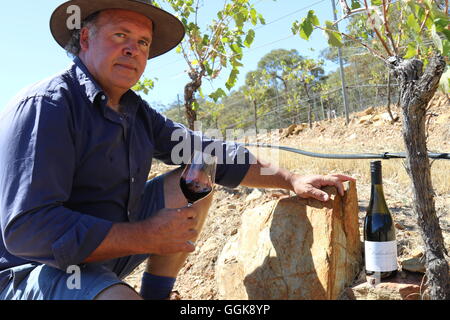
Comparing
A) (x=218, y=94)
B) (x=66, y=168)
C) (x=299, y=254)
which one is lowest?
(x=299, y=254)

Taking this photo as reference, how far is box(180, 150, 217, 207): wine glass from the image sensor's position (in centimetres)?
169

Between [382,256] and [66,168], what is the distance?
1.34 metres

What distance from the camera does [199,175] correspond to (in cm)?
169

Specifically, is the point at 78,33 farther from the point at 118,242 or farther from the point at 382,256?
the point at 382,256

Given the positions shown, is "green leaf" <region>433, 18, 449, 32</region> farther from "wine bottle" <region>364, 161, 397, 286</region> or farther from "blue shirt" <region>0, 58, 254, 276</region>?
"blue shirt" <region>0, 58, 254, 276</region>

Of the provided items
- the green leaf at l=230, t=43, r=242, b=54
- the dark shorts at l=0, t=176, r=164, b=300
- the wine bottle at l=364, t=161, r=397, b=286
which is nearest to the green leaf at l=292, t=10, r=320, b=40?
the wine bottle at l=364, t=161, r=397, b=286

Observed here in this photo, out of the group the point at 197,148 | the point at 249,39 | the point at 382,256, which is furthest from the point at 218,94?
the point at 382,256

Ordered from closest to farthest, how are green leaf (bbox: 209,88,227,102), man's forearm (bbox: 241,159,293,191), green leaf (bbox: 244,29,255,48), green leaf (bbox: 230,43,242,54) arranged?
1. man's forearm (bbox: 241,159,293,191)
2. green leaf (bbox: 244,29,255,48)
3. green leaf (bbox: 230,43,242,54)
4. green leaf (bbox: 209,88,227,102)

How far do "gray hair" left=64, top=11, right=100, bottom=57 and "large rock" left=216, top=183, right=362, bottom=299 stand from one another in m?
1.28

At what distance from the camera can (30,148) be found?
4.69ft

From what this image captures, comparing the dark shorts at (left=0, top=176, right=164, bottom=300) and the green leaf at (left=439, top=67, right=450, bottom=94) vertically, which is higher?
the green leaf at (left=439, top=67, right=450, bottom=94)

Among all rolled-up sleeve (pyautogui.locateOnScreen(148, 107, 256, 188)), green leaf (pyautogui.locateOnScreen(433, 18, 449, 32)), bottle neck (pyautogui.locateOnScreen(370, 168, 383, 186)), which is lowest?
bottle neck (pyautogui.locateOnScreen(370, 168, 383, 186))

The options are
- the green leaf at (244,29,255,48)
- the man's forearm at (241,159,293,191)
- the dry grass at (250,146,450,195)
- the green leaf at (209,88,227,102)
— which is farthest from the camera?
the green leaf at (209,88,227,102)

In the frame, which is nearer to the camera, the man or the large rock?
the man
